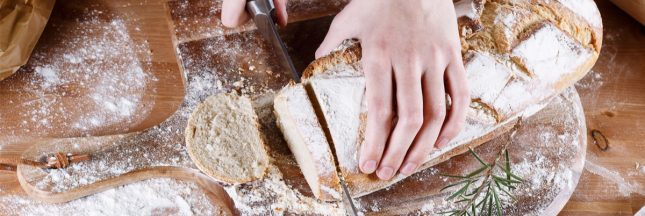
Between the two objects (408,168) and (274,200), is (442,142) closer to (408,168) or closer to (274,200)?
(408,168)

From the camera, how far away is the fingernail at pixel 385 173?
2.41 meters

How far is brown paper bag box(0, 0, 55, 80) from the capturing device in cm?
271

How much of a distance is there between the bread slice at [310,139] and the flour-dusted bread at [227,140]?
0.20 metres

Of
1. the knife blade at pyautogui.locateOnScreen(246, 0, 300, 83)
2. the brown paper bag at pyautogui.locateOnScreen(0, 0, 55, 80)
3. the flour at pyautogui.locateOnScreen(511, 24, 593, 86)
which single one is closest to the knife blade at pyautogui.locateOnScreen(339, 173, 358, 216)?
the knife blade at pyautogui.locateOnScreen(246, 0, 300, 83)

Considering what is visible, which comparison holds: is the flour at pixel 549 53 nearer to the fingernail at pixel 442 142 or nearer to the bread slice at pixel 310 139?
the fingernail at pixel 442 142

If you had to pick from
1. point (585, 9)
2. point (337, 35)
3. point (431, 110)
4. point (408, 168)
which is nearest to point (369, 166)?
point (408, 168)

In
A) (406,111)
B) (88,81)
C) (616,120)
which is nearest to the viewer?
(406,111)

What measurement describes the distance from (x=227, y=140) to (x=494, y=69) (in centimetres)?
115

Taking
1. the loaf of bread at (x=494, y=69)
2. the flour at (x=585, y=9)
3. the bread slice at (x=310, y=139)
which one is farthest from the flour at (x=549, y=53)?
the bread slice at (x=310, y=139)

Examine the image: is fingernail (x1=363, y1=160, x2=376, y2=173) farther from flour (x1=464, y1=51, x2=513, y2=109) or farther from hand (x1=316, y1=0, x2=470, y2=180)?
flour (x1=464, y1=51, x2=513, y2=109)

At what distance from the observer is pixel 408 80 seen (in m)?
2.31

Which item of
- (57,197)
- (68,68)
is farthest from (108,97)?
(57,197)

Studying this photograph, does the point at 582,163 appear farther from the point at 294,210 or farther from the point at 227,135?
the point at 227,135

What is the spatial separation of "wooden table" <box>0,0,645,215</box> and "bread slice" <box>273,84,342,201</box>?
2.19 feet
